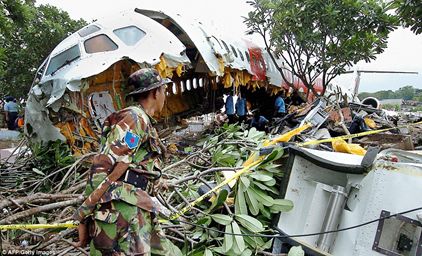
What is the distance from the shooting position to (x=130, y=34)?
23.0 feet

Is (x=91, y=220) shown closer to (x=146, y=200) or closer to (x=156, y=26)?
(x=146, y=200)

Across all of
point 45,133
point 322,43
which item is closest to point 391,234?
point 45,133

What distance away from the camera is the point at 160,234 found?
2469mm

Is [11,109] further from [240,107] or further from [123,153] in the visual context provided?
[123,153]

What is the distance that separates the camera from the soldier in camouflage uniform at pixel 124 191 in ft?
6.95

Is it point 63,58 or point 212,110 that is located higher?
point 63,58

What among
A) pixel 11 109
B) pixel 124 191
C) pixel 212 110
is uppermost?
pixel 212 110

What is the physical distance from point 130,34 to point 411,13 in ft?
18.0

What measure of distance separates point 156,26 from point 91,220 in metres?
5.69

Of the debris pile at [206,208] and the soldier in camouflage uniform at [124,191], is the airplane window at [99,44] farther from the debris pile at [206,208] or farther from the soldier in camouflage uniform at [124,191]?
the soldier in camouflage uniform at [124,191]

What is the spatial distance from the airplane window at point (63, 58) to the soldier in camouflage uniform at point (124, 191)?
15.7 ft

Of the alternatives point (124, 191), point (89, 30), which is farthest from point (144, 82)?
point (89, 30)

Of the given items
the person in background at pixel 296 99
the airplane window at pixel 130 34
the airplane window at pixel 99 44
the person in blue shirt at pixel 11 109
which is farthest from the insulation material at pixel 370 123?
the person in blue shirt at pixel 11 109

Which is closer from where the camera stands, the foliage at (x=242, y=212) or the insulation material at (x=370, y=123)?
the foliage at (x=242, y=212)
